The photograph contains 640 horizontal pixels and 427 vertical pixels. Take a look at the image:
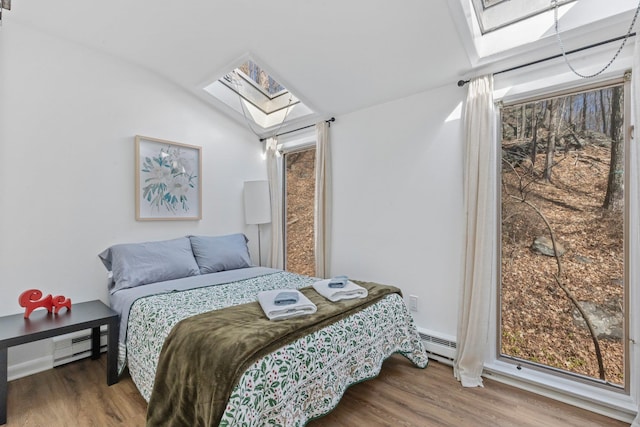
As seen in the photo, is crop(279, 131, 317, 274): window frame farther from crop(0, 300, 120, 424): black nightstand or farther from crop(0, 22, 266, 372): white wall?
crop(0, 300, 120, 424): black nightstand

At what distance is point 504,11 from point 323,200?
84.0 inches

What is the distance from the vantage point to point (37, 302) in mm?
2096

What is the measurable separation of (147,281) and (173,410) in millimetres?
1337

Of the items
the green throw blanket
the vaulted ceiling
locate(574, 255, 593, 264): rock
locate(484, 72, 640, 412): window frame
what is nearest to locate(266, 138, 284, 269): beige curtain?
the vaulted ceiling

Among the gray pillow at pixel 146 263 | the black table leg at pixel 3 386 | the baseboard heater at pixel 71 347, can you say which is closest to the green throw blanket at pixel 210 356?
the black table leg at pixel 3 386

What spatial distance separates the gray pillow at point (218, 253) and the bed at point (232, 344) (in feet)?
0.04

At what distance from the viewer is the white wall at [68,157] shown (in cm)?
226

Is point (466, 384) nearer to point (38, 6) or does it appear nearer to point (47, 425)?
point (47, 425)

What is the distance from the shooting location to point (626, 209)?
1.81 metres

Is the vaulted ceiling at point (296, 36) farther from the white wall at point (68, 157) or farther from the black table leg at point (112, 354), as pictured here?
the black table leg at point (112, 354)

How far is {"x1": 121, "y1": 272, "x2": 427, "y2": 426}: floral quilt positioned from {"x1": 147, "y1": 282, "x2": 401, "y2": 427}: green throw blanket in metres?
0.05

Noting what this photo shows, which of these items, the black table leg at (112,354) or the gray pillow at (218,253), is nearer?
the black table leg at (112,354)

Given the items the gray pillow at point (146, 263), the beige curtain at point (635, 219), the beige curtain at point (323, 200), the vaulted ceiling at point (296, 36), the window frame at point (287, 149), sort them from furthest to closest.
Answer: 1. the window frame at point (287, 149)
2. the beige curtain at point (323, 200)
3. the gray pillow at point (146, 263)
4. the vaulted ceiling at point (296, 36)
5. the beige curtain at point (635, 219)

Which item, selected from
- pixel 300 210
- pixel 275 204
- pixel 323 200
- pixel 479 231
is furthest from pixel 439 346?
pixel 275 204
